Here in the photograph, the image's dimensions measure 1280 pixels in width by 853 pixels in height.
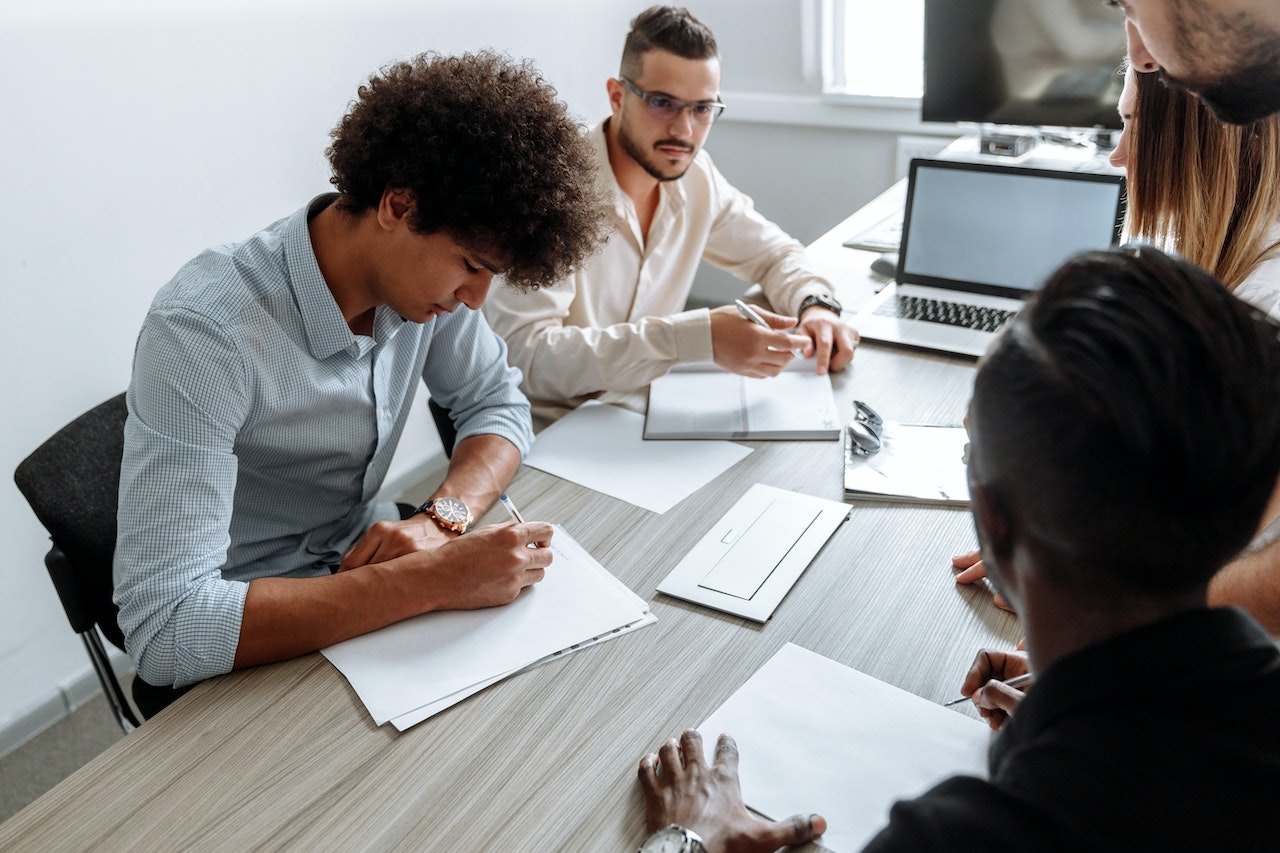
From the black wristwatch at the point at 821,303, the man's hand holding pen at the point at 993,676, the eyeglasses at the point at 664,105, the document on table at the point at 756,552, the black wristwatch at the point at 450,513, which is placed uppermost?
the eyeglasses at the point at 664,105

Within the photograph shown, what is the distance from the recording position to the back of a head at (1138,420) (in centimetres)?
53

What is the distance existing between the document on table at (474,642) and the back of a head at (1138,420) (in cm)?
60

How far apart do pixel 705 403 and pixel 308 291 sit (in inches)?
26.7

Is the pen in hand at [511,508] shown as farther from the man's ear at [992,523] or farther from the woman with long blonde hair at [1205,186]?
the woman with long blonde hair at [1205,186]

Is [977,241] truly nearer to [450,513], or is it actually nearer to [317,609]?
[450,513]

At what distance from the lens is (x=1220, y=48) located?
90 cm

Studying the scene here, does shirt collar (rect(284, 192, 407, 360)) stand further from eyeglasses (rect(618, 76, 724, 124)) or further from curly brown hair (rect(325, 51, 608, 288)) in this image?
eyeglasses (rect(618, 76, 724, 124))

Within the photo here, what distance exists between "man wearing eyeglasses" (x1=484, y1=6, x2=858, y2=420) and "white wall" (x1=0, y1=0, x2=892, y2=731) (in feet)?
2.70

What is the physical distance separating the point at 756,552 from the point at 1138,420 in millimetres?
706

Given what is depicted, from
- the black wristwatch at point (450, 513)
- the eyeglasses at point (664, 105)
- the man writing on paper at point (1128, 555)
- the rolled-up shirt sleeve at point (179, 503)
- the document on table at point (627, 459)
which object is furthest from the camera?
the eyeglasses at point (664, 105)

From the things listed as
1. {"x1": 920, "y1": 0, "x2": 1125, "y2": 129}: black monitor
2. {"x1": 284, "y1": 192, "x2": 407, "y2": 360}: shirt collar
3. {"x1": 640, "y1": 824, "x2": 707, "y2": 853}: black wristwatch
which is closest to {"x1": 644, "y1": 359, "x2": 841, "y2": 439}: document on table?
{"x1": 284, "y1": 192, "x2": 407, "y2": 360}: shirt collar

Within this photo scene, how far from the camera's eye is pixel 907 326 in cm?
182

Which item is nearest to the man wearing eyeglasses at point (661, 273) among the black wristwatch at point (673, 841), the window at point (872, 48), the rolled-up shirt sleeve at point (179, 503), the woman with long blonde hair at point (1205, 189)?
the woman with long blonde hair at point (1205, 189)

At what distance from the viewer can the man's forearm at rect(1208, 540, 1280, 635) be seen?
3.09 ft
